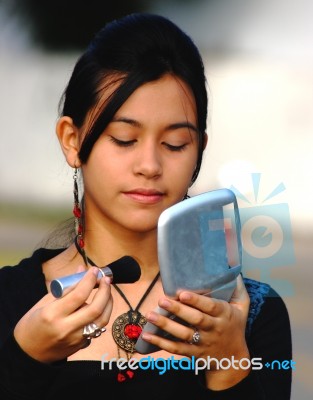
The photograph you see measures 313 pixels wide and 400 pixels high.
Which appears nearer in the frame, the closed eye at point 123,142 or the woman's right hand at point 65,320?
Result: the woman's right hand at point 65,320

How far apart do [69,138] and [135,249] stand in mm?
315

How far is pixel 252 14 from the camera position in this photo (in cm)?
1427

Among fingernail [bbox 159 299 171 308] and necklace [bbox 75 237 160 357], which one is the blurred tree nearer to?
necklace [bbox 75 237 160 357]

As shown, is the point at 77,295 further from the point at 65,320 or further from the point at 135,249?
the point at 135,249

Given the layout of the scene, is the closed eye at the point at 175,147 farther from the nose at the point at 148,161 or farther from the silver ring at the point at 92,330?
the silver ring at the point at 92,330

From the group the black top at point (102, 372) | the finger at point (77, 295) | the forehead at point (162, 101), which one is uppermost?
the forehead at point (162, 101)

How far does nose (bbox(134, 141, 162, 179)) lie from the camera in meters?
1.77

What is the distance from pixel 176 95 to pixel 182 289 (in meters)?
0.54

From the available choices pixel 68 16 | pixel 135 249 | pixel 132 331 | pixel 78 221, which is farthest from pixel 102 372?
pixel 68 16

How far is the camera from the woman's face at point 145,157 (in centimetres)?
179

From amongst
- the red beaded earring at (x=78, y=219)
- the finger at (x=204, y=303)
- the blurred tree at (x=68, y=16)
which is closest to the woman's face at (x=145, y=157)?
the red beaded earring at (x=78, y=219)

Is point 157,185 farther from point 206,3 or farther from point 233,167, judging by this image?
point 206,3

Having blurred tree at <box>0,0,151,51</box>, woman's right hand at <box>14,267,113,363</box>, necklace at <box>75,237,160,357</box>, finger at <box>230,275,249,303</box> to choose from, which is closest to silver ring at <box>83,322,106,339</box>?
woman's right hand at <box>14,267,113,363</box>

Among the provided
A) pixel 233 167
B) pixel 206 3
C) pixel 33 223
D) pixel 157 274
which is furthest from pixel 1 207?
pixel 157 274
